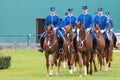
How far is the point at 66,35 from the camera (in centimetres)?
2431

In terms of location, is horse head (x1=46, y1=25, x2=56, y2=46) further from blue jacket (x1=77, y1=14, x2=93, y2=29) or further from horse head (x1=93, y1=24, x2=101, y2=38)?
horse head (x1=93, y1=24, x2=101, y2=38)

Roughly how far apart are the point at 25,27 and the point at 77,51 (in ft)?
101

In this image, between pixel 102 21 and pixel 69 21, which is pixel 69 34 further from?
pixel 102 21

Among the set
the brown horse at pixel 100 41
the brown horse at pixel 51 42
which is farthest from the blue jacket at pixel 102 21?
the brown horse at pixel 51 42

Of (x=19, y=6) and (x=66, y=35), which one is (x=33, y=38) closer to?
(x=19, y=6)

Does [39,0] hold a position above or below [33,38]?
above

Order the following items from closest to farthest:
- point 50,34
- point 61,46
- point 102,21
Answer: point 50,34
point 61,46
point 102,21

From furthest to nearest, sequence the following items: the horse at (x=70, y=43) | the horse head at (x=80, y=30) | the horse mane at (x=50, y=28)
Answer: the horse at (x=70, y=43)
the horse mane at (x=50, y=28)
the horse head at (x=80, y=30)

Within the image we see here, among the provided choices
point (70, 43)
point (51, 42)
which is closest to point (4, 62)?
point (70, 43)

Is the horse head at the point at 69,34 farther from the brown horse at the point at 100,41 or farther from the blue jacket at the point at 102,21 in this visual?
the blue jacket at the point at 102,21

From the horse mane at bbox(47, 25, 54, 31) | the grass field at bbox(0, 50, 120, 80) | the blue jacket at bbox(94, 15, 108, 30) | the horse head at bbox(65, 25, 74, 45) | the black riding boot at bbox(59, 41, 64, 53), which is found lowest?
the grass field at bbox(0, 50, 120, 80)

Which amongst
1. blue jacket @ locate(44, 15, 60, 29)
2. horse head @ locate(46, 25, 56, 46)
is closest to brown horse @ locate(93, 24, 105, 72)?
blue jacket @ locate(44, 15, 60, 29)

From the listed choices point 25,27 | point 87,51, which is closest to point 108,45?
point 87,51

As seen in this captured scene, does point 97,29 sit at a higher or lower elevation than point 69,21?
lower
